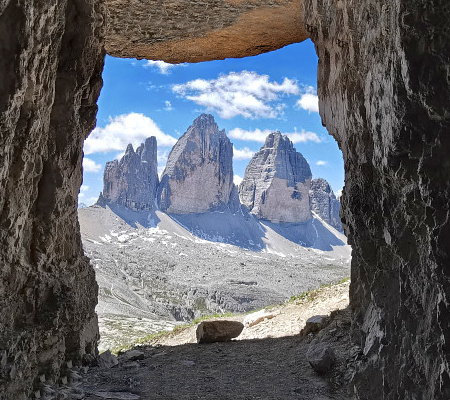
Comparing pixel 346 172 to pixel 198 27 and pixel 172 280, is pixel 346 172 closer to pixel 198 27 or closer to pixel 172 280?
pixel 198 27

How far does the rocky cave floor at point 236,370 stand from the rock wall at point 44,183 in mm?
1089

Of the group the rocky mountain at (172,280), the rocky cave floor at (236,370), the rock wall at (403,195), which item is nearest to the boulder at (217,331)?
the rocky cave floor at (236,370)

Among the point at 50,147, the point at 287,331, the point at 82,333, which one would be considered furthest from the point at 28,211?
the point at 287,331

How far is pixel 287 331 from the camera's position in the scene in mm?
15586

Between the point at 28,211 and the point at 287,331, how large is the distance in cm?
1022

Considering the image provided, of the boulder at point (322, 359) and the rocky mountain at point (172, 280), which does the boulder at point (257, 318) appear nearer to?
the boulder at point (322, 359)

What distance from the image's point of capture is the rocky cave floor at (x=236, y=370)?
944 cm

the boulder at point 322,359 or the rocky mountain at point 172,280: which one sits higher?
the boulder at point 322,359

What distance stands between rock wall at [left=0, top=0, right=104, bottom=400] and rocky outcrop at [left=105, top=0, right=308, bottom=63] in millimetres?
3779

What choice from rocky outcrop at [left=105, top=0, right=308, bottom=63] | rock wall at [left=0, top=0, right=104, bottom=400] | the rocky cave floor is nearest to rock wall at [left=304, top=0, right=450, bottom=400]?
the rocky cave floor

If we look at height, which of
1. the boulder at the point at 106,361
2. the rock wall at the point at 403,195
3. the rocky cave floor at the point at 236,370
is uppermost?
the rock wall at the point at 403,195

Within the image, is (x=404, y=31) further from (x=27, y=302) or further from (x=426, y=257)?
(x=27, y=302)

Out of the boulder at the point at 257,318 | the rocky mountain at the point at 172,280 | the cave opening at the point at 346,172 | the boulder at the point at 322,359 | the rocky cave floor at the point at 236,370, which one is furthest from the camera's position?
the rocky mountain at the point at 172,280

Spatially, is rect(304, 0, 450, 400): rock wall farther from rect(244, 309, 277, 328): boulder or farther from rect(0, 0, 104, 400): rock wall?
rect(244, 309, 277, 328): boulder
